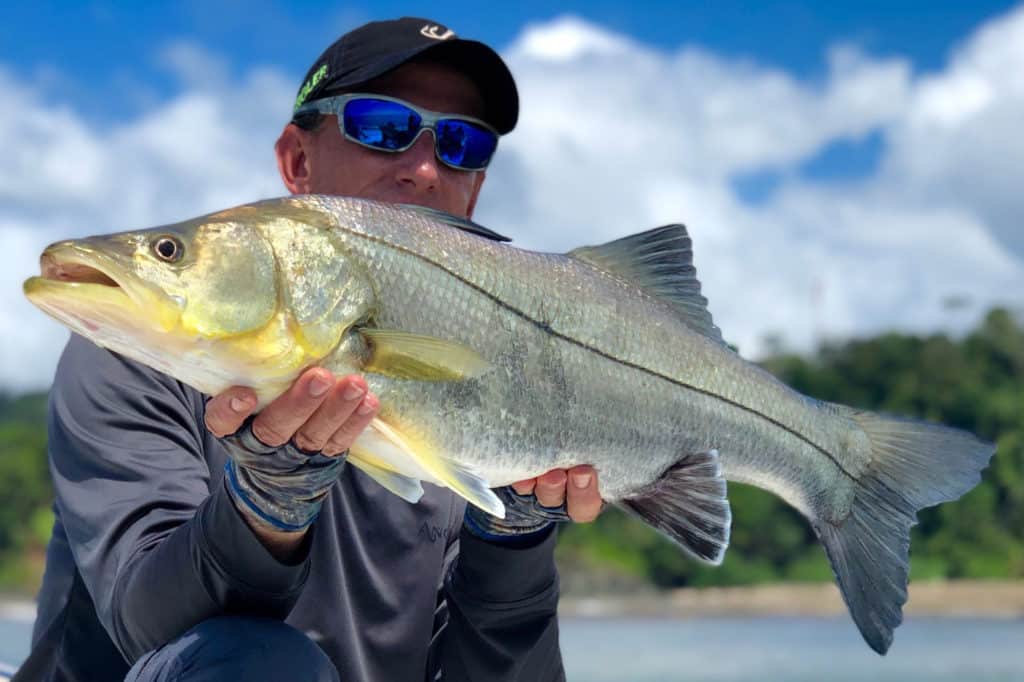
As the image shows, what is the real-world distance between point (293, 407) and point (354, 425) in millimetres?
142

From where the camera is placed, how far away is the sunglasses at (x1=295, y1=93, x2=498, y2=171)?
152 inches

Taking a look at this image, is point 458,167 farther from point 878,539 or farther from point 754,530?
point 754,530

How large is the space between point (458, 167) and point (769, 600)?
4583 centimetres

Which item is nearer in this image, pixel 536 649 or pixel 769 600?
pixel 536 649

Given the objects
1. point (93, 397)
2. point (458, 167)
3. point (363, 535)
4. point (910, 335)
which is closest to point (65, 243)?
point (93, 397)

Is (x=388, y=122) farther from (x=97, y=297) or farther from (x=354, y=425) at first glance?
(x=97, y=297)

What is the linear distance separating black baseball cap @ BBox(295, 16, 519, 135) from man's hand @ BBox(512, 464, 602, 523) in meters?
1.49

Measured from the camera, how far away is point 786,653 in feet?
94.7

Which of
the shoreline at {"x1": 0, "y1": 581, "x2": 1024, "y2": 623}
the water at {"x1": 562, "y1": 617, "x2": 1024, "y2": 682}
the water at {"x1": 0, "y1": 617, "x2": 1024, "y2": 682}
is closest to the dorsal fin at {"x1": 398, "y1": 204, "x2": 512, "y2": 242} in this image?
the water at {"x1": 0, "y1": 617, "x2": 1024, "y2": 682}

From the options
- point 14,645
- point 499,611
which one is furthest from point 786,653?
point 499,611

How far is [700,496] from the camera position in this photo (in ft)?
10.5

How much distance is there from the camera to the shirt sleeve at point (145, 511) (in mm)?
2775

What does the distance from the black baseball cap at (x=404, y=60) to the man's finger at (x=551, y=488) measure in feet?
4.93

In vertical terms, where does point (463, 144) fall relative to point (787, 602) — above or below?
above
